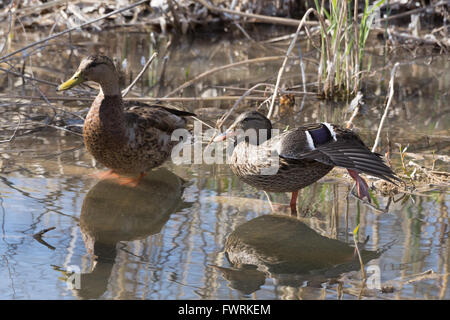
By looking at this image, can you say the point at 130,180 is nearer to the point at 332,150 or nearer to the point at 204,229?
the point at 204,229

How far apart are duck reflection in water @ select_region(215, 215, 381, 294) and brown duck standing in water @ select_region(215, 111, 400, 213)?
0.26m

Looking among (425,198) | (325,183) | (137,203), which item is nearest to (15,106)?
(137,203)

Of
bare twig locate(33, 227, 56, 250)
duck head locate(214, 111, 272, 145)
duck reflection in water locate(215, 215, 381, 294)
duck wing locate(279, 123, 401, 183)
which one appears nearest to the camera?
duck reflection in water locate(215, 215, 381, 294)

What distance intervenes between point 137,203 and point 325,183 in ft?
4.32

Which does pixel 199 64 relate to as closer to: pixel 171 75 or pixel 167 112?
pixel 171 75

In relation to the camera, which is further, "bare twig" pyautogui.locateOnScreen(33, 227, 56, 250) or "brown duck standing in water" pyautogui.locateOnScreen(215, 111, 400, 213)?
"brown duck standing in water" pyautogui.locateOnScreen(215, 111, 400, 213)

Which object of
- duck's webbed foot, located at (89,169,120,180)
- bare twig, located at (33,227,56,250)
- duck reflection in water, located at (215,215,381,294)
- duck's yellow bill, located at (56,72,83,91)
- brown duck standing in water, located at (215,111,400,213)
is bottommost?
duck reflection in water, located at (215,215,381,294)

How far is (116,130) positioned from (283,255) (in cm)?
153

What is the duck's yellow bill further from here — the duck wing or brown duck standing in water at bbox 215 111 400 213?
the duck wing

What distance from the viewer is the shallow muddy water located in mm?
3258

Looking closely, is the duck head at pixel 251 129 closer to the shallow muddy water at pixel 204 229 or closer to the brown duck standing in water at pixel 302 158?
the brown duck standing in water at pixel 302 158

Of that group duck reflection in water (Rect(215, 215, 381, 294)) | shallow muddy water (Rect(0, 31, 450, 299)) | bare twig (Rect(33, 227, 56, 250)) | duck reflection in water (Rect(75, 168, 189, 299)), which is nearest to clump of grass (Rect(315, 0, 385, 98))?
shallow muddy water (Rect(0, 31, 450, 299))

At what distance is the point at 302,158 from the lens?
397cm

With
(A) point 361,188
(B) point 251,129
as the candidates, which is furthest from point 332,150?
(B) point 251,129
